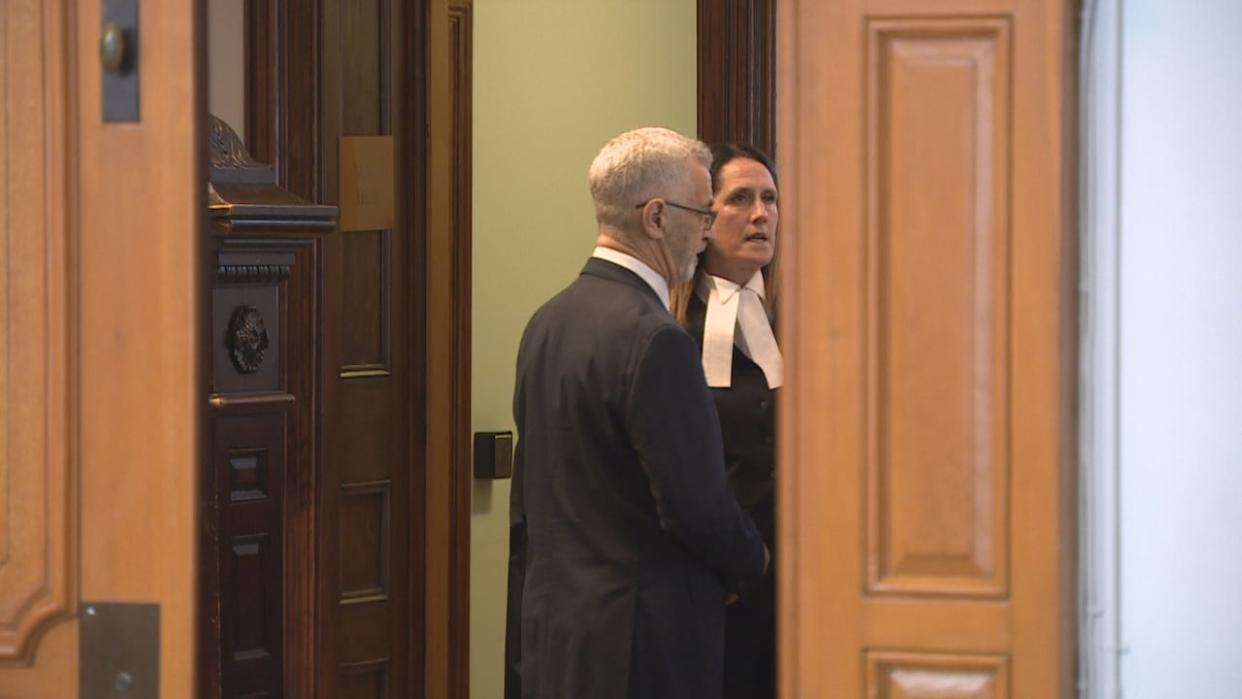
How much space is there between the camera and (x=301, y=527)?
11.8 ft

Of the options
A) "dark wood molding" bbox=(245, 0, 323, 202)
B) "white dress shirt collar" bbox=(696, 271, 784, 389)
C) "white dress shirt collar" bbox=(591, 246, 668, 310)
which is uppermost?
"dark wood molding" bbox=(245, 0, 323, 202)

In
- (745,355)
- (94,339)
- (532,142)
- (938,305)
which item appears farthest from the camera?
(532,142)

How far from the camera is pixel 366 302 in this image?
4480mm

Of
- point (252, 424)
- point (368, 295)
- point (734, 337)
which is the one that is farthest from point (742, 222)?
point (368, 295)

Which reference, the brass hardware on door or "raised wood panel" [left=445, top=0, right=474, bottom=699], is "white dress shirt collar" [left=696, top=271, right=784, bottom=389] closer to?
the brass hardware on door

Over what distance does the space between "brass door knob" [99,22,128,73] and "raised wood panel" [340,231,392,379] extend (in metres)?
2.44

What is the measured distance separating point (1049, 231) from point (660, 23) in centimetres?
351

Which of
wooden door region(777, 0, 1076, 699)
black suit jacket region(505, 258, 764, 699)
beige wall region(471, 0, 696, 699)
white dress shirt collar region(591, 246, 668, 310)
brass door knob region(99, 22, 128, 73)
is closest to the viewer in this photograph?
wooden door region(777, 0, 1076, 699)

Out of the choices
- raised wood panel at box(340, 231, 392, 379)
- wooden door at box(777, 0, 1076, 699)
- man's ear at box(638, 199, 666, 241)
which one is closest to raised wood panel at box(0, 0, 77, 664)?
wooden door at box(777, 0, 1076, 699)

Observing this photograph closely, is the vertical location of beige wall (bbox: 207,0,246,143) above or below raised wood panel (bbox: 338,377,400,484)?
above

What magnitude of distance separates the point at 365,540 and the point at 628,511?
204 centimetres

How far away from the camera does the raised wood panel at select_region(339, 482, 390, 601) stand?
14.7 feet

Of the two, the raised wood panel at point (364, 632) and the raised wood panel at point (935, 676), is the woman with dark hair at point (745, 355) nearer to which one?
the raised wood panel at point (935, 676)

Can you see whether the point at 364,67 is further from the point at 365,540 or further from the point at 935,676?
the point at 935,676
